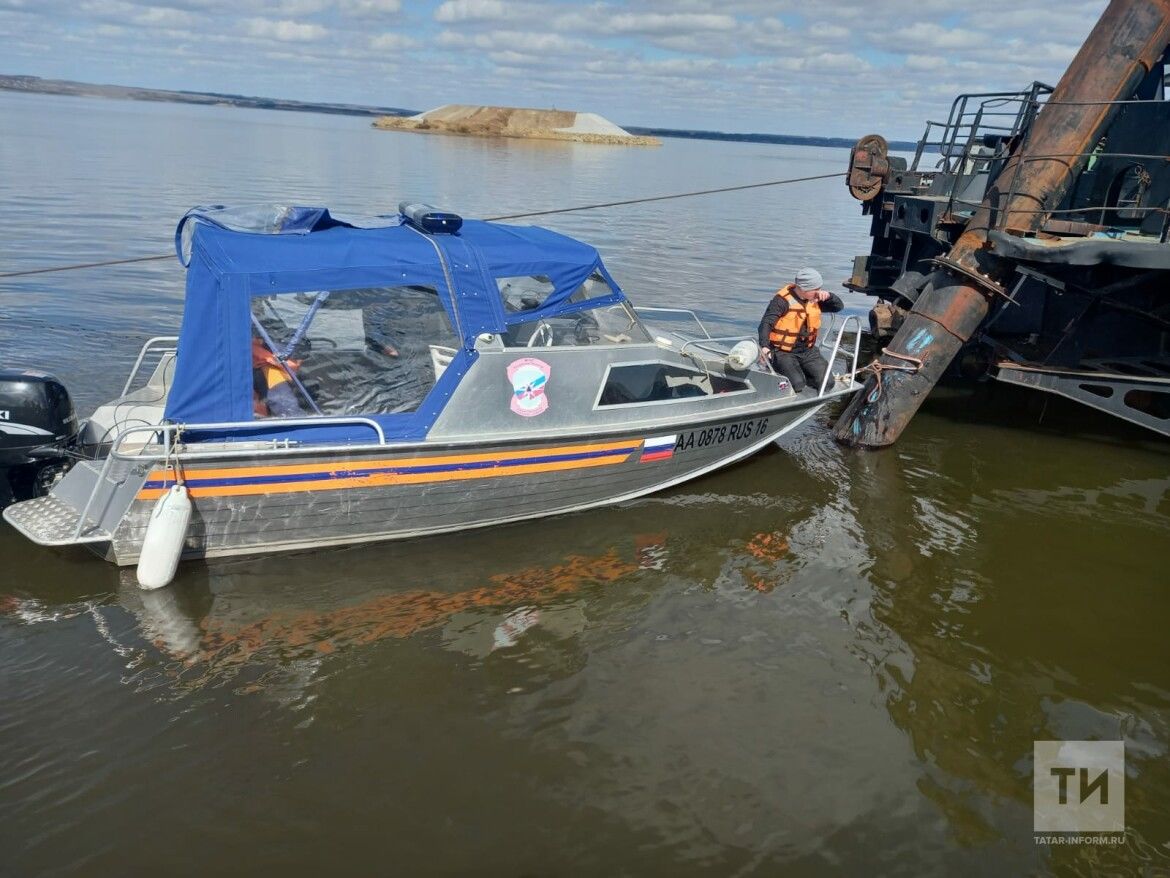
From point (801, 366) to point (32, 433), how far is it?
6.64 meters

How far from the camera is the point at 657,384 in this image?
7.32 m

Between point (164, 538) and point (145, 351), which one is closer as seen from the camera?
point (164, 538)

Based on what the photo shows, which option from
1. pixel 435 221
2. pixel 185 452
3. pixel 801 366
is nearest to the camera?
pixel 185 452

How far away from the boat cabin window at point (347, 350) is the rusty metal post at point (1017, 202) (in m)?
5.15

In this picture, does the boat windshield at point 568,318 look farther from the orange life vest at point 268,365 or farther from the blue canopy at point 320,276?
the orange life vest at point 268,365

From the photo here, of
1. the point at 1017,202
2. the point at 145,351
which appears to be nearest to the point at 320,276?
the point at 145,351

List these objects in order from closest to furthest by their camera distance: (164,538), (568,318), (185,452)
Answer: (164,538) < (185,452) < (568,318)

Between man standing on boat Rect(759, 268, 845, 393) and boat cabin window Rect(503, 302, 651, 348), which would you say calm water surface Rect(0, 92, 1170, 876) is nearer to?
man standing on boat Rect(759, 268, 845, 393)

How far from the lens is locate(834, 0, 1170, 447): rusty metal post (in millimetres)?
8875

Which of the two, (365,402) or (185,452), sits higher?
(365,402)

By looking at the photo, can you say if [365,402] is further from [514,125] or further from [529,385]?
[514,125]

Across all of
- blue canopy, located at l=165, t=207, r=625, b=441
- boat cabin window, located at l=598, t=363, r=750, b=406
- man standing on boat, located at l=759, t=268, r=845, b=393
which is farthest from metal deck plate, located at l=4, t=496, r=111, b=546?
man standing on boat, located at l=759, t=268, r=845, b=393

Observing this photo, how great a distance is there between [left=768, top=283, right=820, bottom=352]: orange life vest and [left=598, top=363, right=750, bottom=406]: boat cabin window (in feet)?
2.45

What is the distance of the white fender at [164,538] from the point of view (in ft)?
18.1
